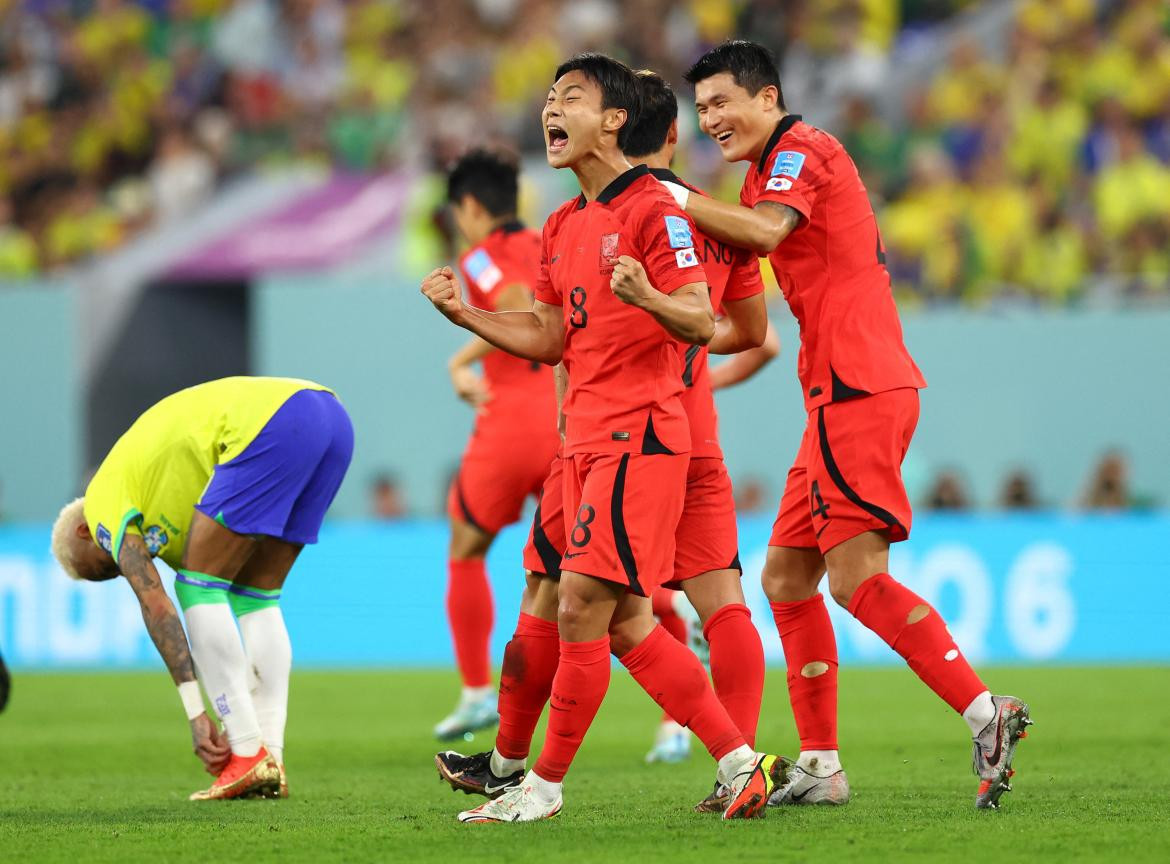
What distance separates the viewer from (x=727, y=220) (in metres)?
5.26

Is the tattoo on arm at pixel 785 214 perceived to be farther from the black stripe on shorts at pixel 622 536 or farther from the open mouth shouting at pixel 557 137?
the black stripe on shorts at pixel 622 536

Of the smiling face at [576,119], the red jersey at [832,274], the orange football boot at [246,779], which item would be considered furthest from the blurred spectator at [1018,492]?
the smiling face at [576,119]

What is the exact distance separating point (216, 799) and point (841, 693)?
5202 millimetres

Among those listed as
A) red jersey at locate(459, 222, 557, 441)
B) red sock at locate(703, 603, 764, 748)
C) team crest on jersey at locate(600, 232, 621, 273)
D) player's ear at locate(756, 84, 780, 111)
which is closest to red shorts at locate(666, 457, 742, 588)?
red sock at locate(703, 603, 764, 748)

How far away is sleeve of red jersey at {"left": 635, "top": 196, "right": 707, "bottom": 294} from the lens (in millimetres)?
4992

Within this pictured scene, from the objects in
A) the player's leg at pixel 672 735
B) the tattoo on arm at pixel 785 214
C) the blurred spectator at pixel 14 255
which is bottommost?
the player's leg at pixel 672 735

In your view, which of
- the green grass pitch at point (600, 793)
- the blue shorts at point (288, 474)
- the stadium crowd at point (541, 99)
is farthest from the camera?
the stadium crowd at point (541, 99)

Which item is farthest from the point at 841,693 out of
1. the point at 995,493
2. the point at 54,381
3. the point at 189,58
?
the point at 189,58

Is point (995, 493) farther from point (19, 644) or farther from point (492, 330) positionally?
point (492, 330)

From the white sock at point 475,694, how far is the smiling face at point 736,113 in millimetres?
3457

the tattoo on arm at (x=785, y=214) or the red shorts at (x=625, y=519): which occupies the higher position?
the tattoo on arm at (x=785, y=214)

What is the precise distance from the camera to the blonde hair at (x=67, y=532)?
6.30 m

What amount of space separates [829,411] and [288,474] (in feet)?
6.45

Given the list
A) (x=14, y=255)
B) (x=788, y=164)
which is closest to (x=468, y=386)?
(x=788, y=164)
